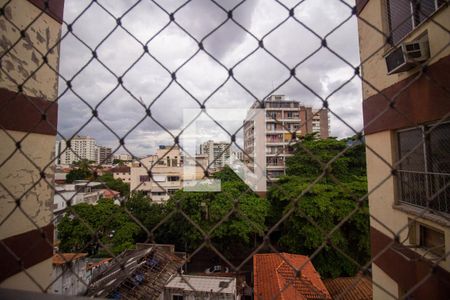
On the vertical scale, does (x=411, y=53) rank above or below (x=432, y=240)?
above

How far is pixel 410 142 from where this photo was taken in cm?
208

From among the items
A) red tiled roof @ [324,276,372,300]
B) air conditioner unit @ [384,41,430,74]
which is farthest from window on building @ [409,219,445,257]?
red tiled roof @ [324,276,372,300]

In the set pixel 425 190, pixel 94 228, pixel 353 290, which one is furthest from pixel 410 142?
pixel 94 228

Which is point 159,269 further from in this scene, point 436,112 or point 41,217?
point 436,112

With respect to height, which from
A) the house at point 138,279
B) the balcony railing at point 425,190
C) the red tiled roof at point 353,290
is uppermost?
the balcony railing at point 425,190

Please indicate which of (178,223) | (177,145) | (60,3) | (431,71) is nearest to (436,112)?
(431,71)

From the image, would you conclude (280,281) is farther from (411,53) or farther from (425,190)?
(411,53)

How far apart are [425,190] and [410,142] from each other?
0.40 m

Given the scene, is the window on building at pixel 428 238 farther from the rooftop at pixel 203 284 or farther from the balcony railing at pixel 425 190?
the rooftop at pixel 203 284

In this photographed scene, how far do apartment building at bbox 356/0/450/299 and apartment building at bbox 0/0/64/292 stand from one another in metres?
1.75

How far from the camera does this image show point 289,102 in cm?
2117

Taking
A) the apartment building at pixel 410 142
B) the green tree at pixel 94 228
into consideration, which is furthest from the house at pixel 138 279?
the apartment building at pixel 410 142

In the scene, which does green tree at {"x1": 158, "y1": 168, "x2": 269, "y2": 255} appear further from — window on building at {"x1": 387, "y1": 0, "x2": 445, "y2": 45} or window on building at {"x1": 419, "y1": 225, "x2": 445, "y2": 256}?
window on building at {"x1": 387, "y1": 0, "x2": 445, "y2": 45}

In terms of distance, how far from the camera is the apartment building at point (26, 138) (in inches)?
39.8
